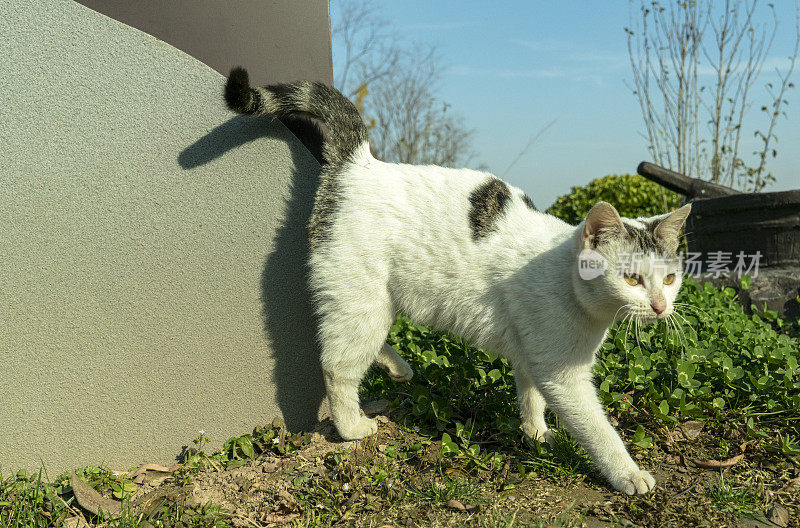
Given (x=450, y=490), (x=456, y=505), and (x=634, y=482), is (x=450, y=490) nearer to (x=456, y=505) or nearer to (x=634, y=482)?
(x=456, y=505)

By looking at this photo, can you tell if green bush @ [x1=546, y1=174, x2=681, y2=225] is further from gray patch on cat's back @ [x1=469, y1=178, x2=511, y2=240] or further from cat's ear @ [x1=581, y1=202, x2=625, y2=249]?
cat's ear @ [x1=581, y1=202, x2=625, y2=249]

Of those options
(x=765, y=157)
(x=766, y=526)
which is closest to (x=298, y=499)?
(x=766, y=526)

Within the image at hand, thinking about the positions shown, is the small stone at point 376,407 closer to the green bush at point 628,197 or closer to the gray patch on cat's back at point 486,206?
the gray patch on cat's back at point 486,206

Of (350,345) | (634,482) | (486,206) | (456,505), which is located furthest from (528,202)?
(456,505)

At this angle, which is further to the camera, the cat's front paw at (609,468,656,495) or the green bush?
the green bush

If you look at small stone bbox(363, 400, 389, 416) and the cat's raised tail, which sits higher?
the cat's raised tail

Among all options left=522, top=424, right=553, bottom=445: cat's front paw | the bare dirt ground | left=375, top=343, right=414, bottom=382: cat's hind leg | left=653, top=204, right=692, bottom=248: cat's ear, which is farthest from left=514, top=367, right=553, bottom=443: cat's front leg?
left=653, top=204, right=692, bottom=248: cat's ear

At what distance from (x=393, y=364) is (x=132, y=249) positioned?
155 centimetres

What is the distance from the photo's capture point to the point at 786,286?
19.3ft

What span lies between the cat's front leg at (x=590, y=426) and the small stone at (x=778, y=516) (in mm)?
492

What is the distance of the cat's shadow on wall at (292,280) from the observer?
341cm

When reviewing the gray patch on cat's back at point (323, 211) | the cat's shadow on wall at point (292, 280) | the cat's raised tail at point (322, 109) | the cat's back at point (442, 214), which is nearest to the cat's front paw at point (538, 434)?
the cat's back at point (442, 214)

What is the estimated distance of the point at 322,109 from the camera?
3271 millimetres

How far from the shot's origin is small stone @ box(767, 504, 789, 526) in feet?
8.80
